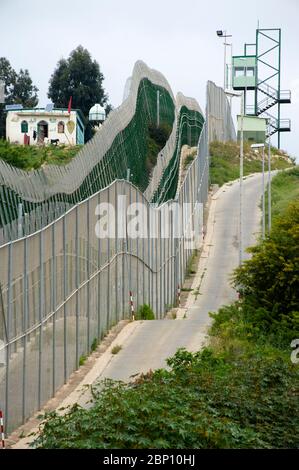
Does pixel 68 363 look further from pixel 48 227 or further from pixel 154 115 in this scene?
pixel 154 115

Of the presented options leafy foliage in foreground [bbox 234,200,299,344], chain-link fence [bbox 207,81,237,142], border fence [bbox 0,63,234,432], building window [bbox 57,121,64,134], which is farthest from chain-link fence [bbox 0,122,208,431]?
building window [bbox 57,121,64,134]

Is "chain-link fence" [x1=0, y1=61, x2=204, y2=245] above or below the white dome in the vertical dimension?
below

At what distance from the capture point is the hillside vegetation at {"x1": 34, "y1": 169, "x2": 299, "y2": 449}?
14039 millimetres

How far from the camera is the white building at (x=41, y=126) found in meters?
81.0

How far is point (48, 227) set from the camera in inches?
836

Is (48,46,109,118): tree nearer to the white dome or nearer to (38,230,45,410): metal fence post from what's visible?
the white dome

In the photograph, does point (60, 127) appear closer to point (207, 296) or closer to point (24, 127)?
point (24, 127)

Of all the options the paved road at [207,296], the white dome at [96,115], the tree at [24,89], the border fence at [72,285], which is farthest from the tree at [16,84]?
the border fence at [72,285]

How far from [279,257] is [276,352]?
5.01 metres

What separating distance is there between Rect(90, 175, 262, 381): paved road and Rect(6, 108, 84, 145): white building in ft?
49.3

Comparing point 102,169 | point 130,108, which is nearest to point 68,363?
point 102,169

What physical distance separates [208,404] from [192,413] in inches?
60.6

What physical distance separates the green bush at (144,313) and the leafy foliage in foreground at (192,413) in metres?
10.6

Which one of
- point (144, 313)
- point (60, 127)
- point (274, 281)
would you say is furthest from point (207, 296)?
point (60, 127)
